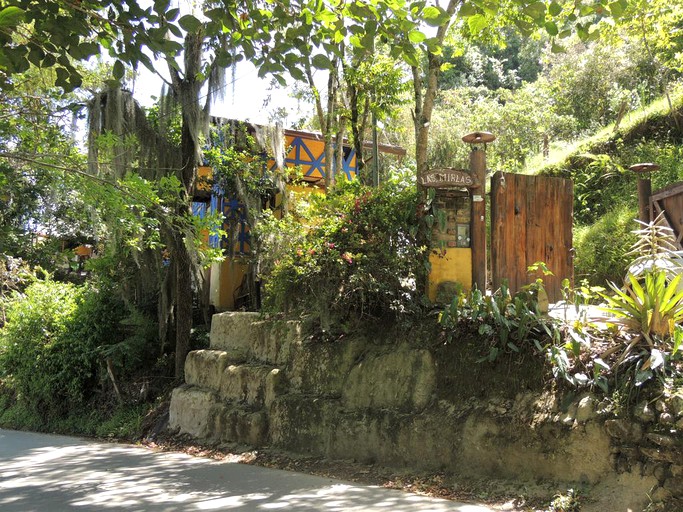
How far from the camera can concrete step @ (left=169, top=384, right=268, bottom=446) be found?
8.64 metres

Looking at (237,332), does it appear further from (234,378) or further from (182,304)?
(182,304)

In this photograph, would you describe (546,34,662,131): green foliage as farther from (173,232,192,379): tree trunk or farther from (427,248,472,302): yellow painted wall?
(173,232,192,379): tree trunk

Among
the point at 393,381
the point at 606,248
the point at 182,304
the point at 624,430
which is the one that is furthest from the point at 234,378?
the point at 606,248

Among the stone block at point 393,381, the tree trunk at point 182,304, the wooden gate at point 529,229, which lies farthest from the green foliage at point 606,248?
the tree trunk at point 182,304

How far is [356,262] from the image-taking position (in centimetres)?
757

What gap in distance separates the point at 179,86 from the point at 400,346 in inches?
277

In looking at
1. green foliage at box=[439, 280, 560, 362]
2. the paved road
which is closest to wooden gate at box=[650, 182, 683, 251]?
Result: green foliage at box=[439, 280, 560, 362]

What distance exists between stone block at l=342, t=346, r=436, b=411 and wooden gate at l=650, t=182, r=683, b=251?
3.86 metres

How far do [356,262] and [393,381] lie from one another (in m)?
1.48

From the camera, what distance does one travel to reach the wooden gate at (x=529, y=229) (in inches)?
311

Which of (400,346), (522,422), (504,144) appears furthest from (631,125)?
(522,422)

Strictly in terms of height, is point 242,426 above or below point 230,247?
below

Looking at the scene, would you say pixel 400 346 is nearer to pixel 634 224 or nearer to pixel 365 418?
pixel 365 418

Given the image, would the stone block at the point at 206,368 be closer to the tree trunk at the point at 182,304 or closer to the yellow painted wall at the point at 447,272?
the tree trunk at the point at 182,304
